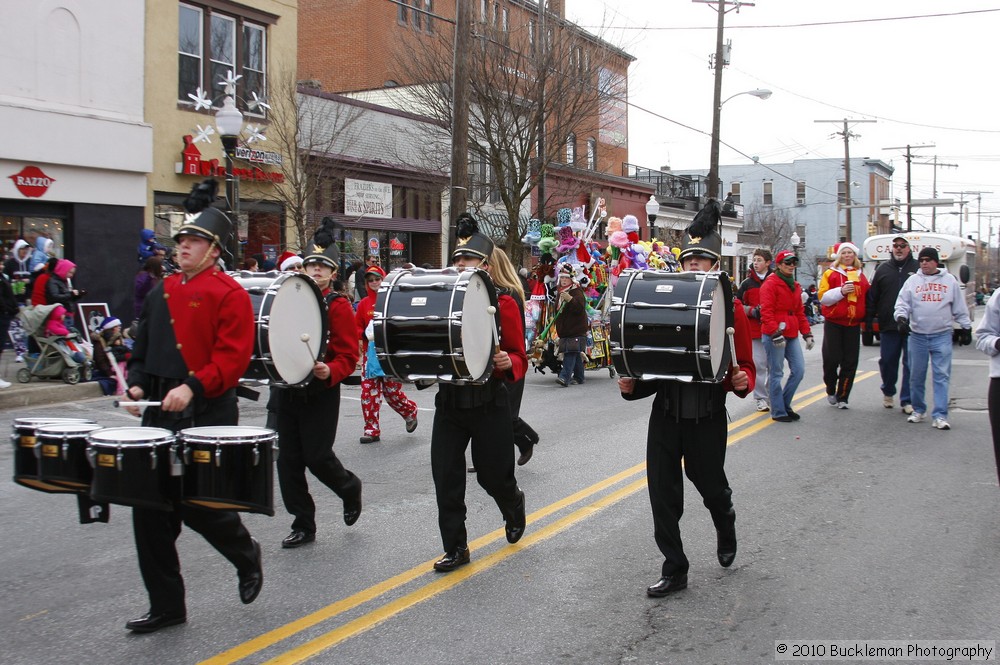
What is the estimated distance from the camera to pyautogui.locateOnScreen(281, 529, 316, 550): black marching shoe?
6031 millimetres

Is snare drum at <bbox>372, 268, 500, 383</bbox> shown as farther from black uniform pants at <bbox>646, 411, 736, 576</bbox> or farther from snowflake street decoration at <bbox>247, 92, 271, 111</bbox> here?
snowflake street decoration at <bbox>247, 92, 271, 111</bbox>

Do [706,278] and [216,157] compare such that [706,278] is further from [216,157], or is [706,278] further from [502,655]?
[216,157]

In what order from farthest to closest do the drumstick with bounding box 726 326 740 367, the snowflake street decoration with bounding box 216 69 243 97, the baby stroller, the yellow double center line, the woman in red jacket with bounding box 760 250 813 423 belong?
1. the snowflake street decoration with bounding box 216 69 243 97
2. the baby stroller
3. the woman in red jacket with bounding box 760 250 813 423
4. the drumstick with bounding box 726 326 740 367
5. the yellow double center line

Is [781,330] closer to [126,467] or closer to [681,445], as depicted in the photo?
[681,445]

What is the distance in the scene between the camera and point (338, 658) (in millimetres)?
4301

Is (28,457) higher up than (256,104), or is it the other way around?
(256,104)

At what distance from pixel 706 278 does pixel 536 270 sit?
Result: 11187mm

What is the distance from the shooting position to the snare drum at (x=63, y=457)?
4.34 meters

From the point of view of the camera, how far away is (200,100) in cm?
1958

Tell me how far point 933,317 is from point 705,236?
5.78 m

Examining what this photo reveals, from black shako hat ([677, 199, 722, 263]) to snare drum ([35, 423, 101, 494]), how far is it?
11.2ft

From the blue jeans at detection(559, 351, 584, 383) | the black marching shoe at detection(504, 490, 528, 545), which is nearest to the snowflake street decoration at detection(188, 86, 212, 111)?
the blue jeans at detection(559, 351, 584, 383)

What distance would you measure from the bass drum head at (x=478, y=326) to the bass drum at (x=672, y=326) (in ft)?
2.51

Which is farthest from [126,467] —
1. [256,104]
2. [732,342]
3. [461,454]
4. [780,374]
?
[256,104]
